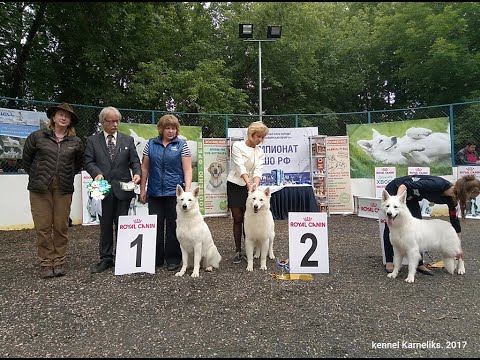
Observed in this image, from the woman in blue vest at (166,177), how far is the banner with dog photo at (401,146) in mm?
6688

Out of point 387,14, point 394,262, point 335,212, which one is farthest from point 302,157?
point 387,14

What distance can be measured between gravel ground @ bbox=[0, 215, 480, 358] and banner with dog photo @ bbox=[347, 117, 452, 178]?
16.8ft

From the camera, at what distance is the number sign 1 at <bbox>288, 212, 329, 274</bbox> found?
4.03 metres

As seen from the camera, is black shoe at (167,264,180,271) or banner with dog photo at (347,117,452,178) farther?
banner with dog photo at (347,117,452,178)

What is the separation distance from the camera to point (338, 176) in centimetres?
946

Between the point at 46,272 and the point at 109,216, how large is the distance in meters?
0.93

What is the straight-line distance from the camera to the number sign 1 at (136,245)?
13.7 feet

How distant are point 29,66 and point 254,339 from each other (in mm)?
11529

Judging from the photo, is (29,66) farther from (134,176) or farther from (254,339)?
(254,339)

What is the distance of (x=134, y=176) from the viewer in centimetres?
427

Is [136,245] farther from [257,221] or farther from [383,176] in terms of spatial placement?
[383,176]

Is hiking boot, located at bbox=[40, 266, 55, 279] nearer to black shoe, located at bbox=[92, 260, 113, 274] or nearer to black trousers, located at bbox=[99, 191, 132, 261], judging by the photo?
black shoe, located at bbox=[92, 260, 113, 274]

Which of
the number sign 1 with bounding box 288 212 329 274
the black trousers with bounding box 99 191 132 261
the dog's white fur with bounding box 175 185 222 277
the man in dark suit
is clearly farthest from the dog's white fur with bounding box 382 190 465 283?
the black trousers with bounding box 99 191 132 261

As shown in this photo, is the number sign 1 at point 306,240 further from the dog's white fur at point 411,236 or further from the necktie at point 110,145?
the necktie at point 110,145
